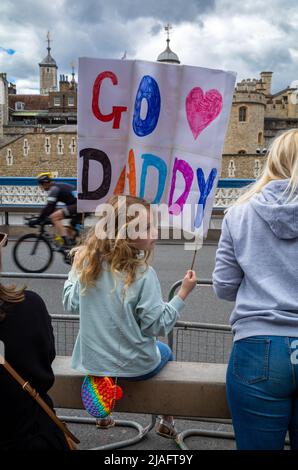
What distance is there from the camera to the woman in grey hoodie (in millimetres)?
1841

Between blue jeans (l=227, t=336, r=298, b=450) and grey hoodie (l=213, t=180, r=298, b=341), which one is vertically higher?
grey hoodie (l=213, t=180, r=298, b=341)

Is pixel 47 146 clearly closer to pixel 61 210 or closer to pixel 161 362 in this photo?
pixel 61 210

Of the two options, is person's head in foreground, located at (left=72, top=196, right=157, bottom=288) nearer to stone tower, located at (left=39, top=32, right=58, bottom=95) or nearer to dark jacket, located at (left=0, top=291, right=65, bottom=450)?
dark jacket, located at (left=0, top=291, right=65, bottom=450)

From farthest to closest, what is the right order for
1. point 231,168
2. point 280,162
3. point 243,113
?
point 243,113 → point 231,168 → point 280,162

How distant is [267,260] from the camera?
1904mm

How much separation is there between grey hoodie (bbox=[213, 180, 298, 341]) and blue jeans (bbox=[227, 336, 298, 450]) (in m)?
0.06

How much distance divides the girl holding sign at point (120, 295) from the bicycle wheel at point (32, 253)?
6.16 meters

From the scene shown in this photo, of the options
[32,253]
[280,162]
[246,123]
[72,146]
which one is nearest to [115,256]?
[280,162]

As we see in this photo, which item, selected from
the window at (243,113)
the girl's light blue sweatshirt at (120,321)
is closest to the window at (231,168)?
the window at (243,113)

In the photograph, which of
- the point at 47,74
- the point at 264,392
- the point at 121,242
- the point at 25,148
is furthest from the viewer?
the point at 47,74

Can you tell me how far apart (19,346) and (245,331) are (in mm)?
815

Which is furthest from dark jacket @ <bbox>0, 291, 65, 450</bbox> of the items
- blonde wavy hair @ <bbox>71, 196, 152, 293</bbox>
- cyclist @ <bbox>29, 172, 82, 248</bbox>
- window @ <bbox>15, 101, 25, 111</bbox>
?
window @ <bbox>15, 101, 25, 111</bbox>

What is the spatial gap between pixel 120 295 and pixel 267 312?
796 mm

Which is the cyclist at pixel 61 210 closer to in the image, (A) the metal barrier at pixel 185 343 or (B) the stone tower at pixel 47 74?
(A) the metal barrier at pixel 185 343
